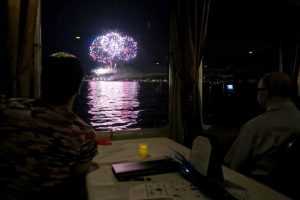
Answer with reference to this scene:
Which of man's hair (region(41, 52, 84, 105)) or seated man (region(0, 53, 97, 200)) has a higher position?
man's hair (region(41, 52, 84, 105))

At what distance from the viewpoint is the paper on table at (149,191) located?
1.24 m

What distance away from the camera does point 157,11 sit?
3545 millimetres

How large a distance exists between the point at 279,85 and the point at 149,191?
1.13m

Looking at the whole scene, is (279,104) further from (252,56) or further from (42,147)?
(252,56)

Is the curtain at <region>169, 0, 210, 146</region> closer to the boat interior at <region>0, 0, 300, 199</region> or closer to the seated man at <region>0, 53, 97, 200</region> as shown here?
the boat interior at <region>0, 0, 300, 199</region>

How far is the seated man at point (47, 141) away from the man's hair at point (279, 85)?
119 cm

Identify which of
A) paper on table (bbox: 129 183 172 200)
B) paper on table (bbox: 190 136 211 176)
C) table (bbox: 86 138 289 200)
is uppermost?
paper on table (bbox: 190 136 211 176)

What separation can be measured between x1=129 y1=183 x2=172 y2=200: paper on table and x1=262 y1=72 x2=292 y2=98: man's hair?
1.00m

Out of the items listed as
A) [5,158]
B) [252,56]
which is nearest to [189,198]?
[5,158]

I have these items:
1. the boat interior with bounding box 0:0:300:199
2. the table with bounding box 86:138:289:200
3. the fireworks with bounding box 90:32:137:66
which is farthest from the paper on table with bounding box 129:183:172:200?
the fireworks with bounding box 90:32:137:66

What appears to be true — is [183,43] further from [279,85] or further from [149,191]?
[149,191]

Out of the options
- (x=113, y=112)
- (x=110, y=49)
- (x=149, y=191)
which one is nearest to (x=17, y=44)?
(x=110, y=49)

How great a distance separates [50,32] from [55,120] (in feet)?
6.86

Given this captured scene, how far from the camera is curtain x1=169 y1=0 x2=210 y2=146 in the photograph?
3.15 metres
